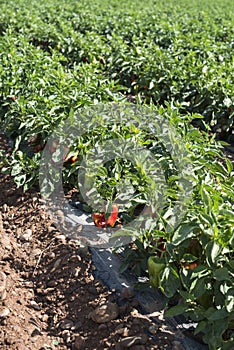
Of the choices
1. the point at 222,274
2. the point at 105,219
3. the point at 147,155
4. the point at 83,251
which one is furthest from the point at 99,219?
the point at 222,274

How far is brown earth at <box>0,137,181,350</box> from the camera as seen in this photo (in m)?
2.68

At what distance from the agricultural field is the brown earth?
0.19 meters

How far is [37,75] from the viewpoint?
4.89m

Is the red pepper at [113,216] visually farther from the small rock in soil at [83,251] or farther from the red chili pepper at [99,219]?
the small rock in soil at [83,251]

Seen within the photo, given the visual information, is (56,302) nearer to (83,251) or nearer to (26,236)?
(83,251)

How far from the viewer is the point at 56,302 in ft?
10.0

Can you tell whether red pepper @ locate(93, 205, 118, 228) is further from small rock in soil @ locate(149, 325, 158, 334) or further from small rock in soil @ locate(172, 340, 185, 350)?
small rock in soil @ locate(172, 340, 185, 350)

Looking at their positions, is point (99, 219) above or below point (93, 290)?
above

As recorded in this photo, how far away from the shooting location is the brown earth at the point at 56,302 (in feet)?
8.80

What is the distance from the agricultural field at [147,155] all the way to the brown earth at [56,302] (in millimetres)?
193

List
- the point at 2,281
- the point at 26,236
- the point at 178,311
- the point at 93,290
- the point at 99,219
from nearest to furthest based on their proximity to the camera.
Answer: the point at 178,311, the point at 93,290, the point at 2,281, the point at 99,219, the point at 26,236

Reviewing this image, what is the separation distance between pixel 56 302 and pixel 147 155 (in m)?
0.99

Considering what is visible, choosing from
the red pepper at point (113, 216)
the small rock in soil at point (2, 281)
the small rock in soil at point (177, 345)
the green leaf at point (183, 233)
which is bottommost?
the small rock in soil at point (2, 281)

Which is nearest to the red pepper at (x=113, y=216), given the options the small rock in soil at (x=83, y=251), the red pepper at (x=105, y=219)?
the red pepper at (x=105, y=219)
